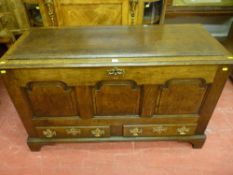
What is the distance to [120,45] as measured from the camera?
3.27 feet

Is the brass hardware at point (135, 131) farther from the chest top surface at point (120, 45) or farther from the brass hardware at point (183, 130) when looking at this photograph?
the chest top surface at point (120, 45)

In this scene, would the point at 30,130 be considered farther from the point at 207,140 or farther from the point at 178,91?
the point at 207,140

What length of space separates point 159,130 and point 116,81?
1.51 feet

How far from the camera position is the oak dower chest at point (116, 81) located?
89cm

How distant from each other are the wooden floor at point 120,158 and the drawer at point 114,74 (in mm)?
555

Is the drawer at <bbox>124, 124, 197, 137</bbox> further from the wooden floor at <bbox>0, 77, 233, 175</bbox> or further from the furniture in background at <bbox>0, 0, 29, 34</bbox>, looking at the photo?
the furniture in background at <bbox>0, 0, 29, 34</bbox>

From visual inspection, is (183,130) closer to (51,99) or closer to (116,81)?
(116,81)

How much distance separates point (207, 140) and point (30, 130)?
3.97ft

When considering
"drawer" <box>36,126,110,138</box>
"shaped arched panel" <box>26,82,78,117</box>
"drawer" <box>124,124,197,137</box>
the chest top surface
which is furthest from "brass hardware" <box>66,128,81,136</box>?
the chest top surface

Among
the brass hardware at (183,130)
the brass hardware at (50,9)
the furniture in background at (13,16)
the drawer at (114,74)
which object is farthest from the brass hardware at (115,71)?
the furniture in background at (13,16)

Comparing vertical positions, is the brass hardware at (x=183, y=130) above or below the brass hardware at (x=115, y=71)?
below

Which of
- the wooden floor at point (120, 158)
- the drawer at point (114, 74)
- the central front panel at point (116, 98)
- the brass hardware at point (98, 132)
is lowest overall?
the wooden floor at point (120, 158)

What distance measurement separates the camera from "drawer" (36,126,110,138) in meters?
1.15

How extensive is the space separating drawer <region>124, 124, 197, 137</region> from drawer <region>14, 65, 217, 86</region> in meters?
0.35
